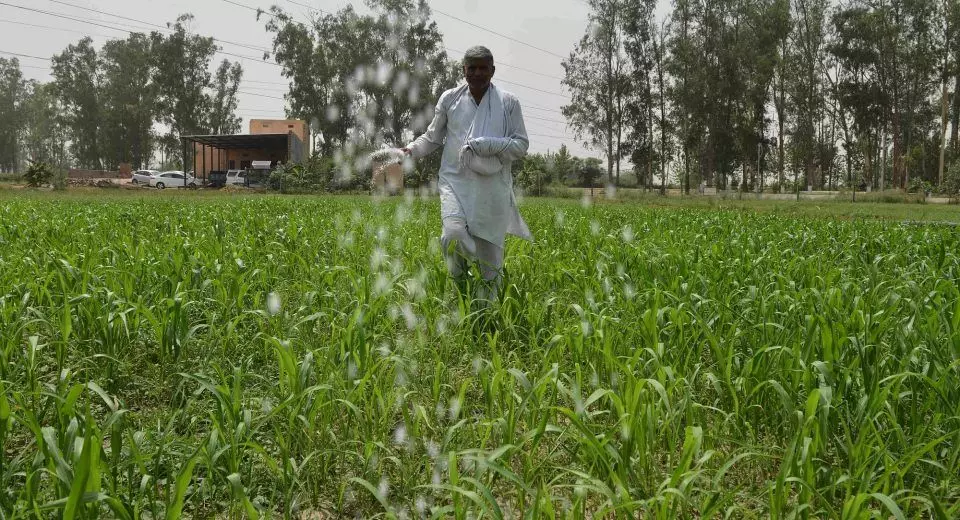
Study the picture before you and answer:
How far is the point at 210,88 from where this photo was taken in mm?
67750

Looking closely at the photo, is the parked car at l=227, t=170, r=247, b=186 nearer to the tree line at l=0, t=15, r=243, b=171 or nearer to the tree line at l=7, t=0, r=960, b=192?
the tree line at l=7, t=0, r=960, b=192

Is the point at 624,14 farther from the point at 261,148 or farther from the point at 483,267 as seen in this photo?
the point at 483,267

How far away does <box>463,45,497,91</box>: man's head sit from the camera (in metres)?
4.74

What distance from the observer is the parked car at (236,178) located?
149 feet

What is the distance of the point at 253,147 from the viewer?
52.6 meters

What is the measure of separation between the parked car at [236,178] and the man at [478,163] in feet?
139

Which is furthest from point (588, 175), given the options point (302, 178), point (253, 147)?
point (302, 178)

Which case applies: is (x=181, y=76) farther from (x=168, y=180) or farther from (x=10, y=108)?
(x=10, y=108)

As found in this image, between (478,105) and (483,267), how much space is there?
115cm

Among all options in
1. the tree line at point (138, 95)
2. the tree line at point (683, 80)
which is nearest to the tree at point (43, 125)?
the tree line at point (138, 95)

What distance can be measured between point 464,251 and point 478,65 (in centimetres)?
127

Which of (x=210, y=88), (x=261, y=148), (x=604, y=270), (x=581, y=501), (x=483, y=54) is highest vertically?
(x=210, y=88)

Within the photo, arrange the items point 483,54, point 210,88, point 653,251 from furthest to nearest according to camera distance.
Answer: point 210,88
point 653,251
point 483,54

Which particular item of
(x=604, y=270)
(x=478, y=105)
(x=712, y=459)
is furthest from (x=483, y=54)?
(x=712, y=459)
